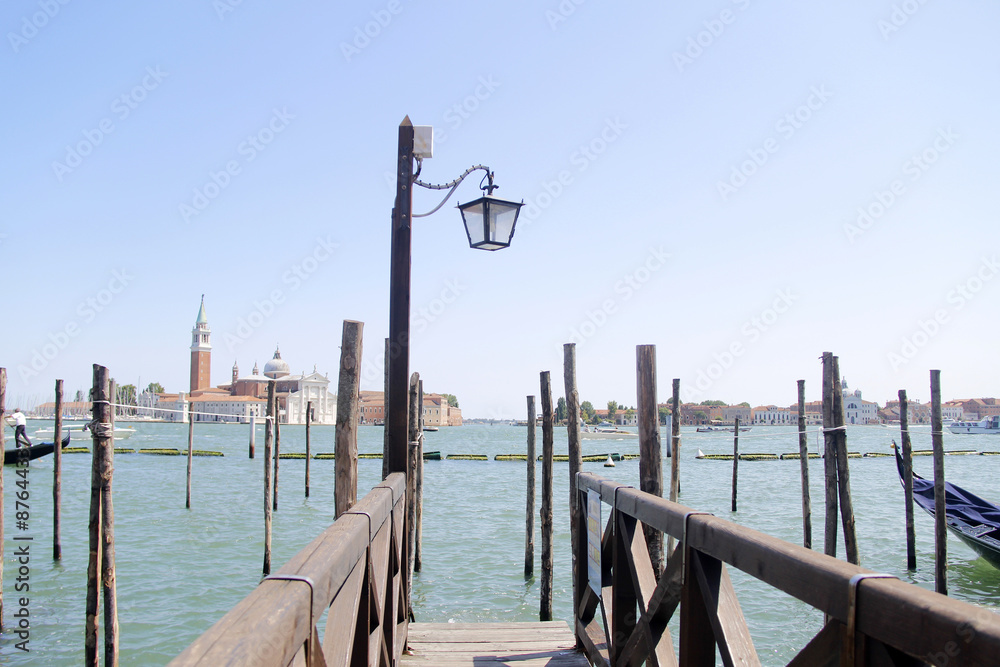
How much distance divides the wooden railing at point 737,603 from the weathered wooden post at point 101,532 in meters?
4.16

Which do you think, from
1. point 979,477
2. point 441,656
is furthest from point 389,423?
point 979,477

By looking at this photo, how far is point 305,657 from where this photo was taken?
1543 mm

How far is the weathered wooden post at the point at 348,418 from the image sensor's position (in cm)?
442

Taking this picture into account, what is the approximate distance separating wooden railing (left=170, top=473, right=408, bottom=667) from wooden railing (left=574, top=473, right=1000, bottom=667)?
1010 millimetres

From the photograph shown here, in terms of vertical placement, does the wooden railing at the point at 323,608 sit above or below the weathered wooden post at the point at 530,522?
above

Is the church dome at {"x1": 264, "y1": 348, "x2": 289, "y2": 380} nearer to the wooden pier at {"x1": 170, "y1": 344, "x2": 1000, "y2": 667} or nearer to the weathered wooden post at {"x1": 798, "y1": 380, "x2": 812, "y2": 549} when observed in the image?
the weathered wooden post at {"x1": 798, "y1": 380, "x2": 812, "y2": 549}

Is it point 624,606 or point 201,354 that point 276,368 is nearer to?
point 201,354

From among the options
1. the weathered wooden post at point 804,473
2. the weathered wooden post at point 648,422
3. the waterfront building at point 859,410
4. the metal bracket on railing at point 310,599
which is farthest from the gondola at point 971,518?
the waterfront building at point 859,410

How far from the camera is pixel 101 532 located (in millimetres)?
5840

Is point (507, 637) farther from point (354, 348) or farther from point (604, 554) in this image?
point (354, 348)

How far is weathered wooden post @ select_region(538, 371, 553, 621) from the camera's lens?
7.98 meters

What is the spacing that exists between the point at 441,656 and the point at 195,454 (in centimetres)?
4177

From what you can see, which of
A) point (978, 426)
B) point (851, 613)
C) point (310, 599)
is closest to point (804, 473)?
point (851, 613)

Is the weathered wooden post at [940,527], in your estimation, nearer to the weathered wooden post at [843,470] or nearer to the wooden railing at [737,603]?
the weathered wooden post at [843,470]
